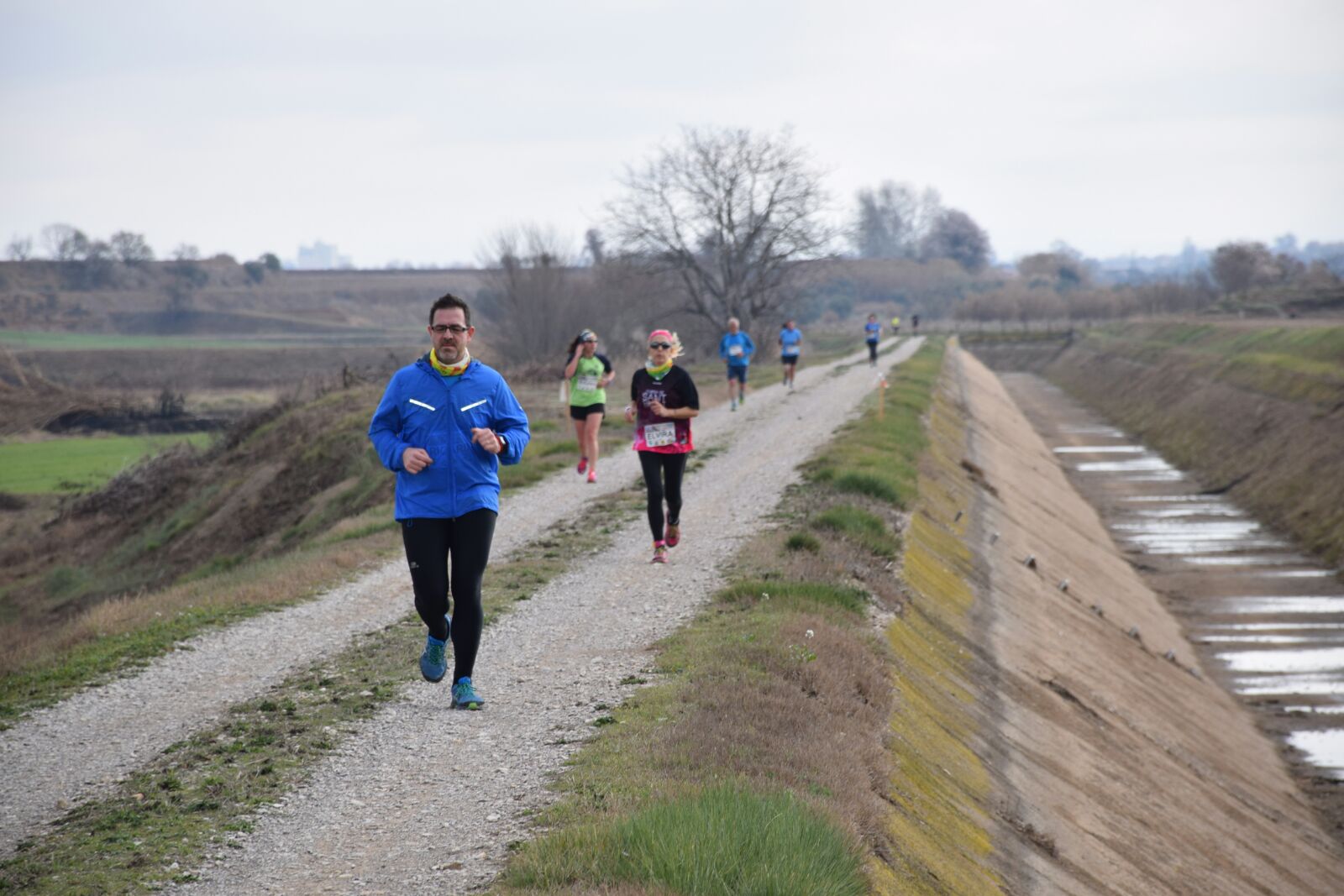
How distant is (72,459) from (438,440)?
43417 millimetres

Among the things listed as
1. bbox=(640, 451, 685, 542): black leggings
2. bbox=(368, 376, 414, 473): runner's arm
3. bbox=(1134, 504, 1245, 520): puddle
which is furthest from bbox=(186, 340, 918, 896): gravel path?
bbox=(1134, 504, 1245, 520): puddle

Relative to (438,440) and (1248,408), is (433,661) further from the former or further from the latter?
(1248,408)

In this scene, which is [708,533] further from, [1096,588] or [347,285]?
[347,285]

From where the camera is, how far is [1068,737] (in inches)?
516

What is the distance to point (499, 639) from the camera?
1030 cm

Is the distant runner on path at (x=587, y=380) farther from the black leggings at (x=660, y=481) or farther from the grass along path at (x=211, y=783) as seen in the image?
the grass along path at (x=211, y=783)

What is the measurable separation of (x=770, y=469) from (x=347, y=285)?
139692mm

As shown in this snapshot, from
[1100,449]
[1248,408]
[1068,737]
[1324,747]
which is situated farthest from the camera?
[1100,449]

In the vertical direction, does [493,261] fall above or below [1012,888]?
above

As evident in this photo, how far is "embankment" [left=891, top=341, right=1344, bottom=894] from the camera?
960 cm

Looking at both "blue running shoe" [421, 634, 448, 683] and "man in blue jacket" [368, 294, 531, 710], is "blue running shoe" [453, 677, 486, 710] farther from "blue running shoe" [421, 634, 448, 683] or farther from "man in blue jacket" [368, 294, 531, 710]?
"man in blue jacket" [368, 294, 531, 710]

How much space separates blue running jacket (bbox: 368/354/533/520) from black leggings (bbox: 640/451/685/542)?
4.52m

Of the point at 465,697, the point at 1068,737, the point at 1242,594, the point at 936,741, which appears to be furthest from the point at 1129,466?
the point at 465,697

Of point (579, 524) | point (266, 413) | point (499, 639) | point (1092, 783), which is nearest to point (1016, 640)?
point (1092, 783)
